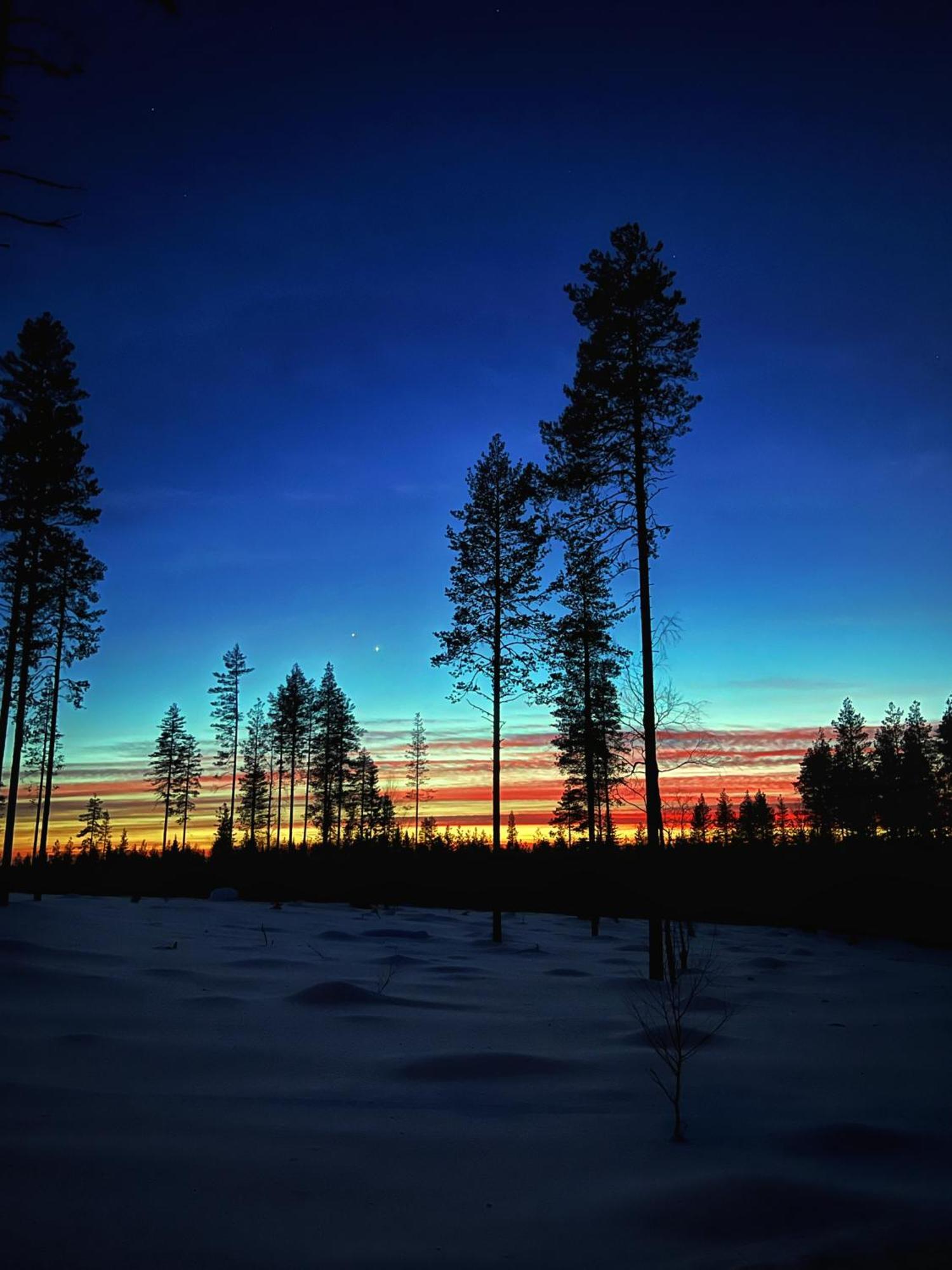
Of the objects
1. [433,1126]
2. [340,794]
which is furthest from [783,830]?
[433,1126]

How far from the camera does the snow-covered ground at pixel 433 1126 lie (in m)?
3.31

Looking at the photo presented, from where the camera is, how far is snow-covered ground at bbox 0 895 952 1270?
10.9 feet

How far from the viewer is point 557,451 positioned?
1391 centimetres

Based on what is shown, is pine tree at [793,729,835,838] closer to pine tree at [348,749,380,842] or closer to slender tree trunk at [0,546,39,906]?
pine tree at [348,749,380,842]

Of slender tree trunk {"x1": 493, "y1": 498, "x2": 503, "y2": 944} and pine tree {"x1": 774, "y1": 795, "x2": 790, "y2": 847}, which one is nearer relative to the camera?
slender tree trunk {"x1": 493, "y1": 498, "x2": 503, "y2": 944}

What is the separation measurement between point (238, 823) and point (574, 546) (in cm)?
5119

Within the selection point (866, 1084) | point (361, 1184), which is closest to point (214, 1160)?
point (361, 1184)

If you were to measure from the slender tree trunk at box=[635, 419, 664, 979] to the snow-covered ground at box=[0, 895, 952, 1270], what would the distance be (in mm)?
1580

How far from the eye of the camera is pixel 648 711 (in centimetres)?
1253

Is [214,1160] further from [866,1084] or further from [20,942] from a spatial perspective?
[20,942]

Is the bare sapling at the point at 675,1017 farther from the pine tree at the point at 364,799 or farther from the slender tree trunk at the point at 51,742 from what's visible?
the pine tree at the point at 364,799

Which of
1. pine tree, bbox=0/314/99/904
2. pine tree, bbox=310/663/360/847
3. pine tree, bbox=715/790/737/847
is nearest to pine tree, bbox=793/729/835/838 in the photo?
pine tree, bbox=715/790/737/847

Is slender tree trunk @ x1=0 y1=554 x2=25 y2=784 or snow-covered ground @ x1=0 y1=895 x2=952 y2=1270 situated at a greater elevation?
slender tree trunk @ x1=0 y1=554 x2=25 y2=784

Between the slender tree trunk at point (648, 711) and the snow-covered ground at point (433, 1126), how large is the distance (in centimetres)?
158
